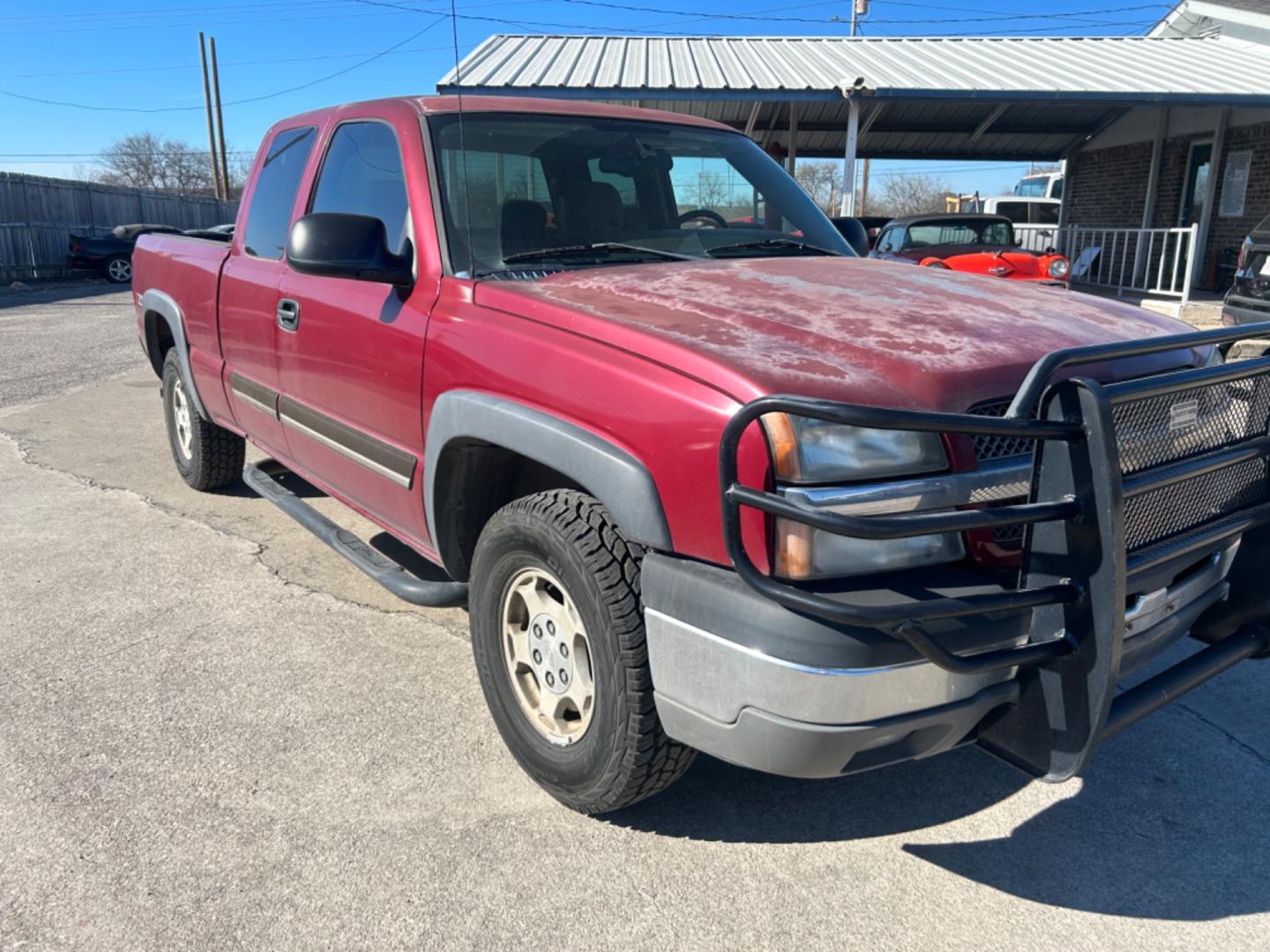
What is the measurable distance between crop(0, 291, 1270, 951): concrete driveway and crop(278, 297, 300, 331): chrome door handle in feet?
3.84

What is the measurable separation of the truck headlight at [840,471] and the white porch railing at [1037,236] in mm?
20306

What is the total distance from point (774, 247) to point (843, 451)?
1795 mm

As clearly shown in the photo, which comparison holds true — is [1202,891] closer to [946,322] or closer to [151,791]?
[946,322]

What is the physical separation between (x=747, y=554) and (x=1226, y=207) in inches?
664

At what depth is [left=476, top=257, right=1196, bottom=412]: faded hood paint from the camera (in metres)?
2.13

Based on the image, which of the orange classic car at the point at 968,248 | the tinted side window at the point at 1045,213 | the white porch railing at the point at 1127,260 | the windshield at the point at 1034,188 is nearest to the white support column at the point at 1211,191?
the white porch railing at the point at 1127,260

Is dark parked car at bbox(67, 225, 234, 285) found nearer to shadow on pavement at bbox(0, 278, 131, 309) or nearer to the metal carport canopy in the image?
shadow on pavement at bbox(0, 278, 131, 309)

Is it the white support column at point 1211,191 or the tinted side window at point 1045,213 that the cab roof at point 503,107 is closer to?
the white support column at point 1211,191

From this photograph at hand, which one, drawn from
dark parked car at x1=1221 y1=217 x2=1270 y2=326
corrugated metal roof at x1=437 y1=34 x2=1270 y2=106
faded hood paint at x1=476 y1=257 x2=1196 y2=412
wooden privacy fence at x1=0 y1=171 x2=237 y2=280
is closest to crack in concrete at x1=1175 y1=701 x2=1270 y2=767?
faded hood paint at x1=476 y1=257 x2=1196 y2=412

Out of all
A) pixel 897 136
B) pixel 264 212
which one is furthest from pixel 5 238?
pixel 264 212

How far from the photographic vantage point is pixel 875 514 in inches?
78.6

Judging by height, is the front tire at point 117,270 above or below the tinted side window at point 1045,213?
below

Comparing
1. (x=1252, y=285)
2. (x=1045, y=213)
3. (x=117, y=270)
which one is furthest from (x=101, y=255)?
(x=1045, y=213)

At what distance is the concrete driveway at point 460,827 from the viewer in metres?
2.30
